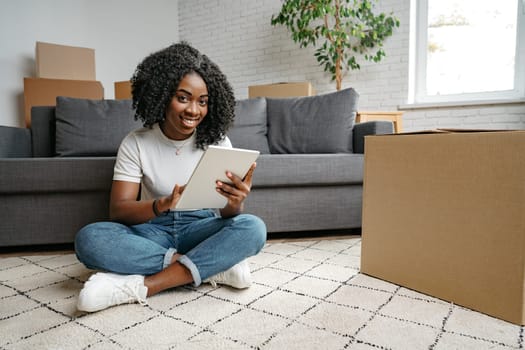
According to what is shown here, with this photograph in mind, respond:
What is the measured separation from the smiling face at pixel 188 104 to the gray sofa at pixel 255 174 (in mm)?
625

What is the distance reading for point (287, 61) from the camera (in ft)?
13.3

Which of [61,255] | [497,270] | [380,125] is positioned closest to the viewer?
[497,270]

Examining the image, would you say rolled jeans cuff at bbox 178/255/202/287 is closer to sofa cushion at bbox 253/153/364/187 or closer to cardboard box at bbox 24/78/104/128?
sofa cushion at bbox 253/153/364/187

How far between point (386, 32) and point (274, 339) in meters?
3.20

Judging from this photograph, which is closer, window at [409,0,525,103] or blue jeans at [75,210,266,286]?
blue jeans at [75,210,266,286]

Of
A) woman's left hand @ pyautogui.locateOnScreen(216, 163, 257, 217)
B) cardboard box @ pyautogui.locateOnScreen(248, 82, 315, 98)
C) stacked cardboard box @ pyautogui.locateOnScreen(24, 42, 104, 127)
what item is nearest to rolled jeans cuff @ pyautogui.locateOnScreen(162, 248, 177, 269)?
woman's left hand @ pyautogui.locateOnScreen(216, 163, 257, 217)

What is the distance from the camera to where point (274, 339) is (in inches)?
32.2

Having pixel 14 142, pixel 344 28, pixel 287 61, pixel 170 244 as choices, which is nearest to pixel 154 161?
pixel 170 244

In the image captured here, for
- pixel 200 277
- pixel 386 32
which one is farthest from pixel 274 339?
pixel 386 32

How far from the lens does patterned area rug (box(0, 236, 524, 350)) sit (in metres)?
0.81

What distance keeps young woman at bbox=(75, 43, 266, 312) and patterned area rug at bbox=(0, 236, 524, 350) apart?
0.07 metres

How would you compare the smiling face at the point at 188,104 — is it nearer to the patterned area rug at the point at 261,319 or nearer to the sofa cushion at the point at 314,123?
the patterned area rug at the point at 261,319

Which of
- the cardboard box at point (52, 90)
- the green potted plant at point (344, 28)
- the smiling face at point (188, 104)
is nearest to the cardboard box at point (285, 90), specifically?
the green potted plant at point (344, 28)

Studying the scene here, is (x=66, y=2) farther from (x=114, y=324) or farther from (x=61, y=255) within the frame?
(x=114, y=324)
